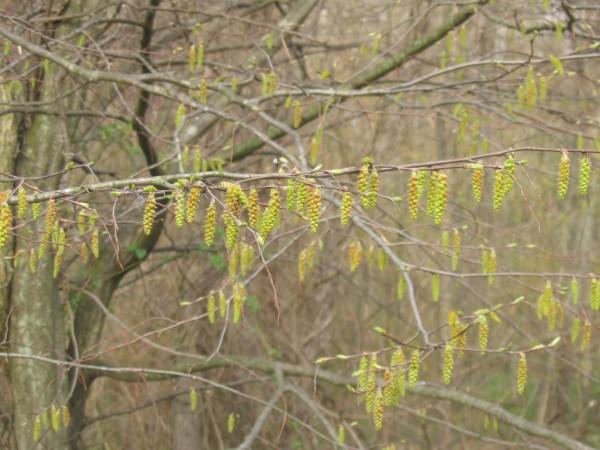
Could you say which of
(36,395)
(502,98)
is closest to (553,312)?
(502,98)

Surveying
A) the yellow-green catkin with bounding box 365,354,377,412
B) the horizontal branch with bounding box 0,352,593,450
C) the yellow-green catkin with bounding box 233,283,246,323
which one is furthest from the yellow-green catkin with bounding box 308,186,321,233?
the horizontal branch with bounding box 0,352,593,450

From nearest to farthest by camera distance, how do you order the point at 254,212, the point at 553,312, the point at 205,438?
the point at 254,212, the point at 553,312, the point at 205,438

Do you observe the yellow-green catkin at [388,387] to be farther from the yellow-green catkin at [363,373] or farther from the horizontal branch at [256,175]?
the horizontal branch at [256,175]

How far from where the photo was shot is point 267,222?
2354mm

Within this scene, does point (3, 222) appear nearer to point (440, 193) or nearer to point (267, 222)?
point (267, 222)

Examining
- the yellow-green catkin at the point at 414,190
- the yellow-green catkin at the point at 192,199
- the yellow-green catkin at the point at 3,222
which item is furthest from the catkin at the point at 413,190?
the yellow-green catkin at the point at 3,222

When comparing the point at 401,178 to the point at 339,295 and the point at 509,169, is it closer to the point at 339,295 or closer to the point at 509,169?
the point at 339,295

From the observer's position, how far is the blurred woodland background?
360 cm

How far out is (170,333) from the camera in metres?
7.18

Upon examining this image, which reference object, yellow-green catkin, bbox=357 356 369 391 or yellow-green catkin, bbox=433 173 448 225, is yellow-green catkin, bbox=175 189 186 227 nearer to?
yellow-green catkin, bbox=433 173 448 225

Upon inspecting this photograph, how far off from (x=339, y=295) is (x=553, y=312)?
4294 millimetres

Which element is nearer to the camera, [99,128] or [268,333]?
[99,128]

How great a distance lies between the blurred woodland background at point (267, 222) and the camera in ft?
11.8

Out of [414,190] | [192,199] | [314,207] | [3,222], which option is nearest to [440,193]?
[414,190]
